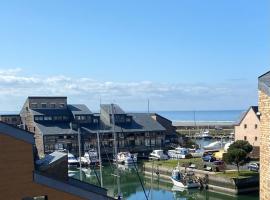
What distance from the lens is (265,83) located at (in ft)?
36.1

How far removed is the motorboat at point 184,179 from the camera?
49.6 meters

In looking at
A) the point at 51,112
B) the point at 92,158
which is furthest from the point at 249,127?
the point at 51,112

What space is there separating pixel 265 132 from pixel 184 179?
40696 millimetres

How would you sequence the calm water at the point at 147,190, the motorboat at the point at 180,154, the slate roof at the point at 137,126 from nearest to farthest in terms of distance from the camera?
the calm water at the point at 147,190, the motorboat at the point at 180,154, the slate roof at the point at 137,126

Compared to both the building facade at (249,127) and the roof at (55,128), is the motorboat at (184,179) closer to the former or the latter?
the building facade at (249,127)

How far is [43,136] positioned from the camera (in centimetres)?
7388

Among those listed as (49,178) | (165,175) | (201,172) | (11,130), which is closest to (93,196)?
(49,178)

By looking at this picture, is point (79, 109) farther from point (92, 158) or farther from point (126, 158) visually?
point (126, 158)

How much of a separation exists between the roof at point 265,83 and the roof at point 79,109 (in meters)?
70.4

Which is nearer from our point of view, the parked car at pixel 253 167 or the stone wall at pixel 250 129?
the parked car at pixel 253 167

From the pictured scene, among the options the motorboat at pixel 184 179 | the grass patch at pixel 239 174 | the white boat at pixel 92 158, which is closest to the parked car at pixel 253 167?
the grass patch at pixel 239 174

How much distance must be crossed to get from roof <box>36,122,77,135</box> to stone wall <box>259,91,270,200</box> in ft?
217

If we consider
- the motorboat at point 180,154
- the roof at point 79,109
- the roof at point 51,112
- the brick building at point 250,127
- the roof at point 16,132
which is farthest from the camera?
the roof at point 79,109

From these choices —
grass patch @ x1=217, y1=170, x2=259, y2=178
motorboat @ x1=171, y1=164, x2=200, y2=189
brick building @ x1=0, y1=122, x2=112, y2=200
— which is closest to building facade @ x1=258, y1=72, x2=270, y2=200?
brick building @ x1=0, y1=122, x2=112, y2=200
